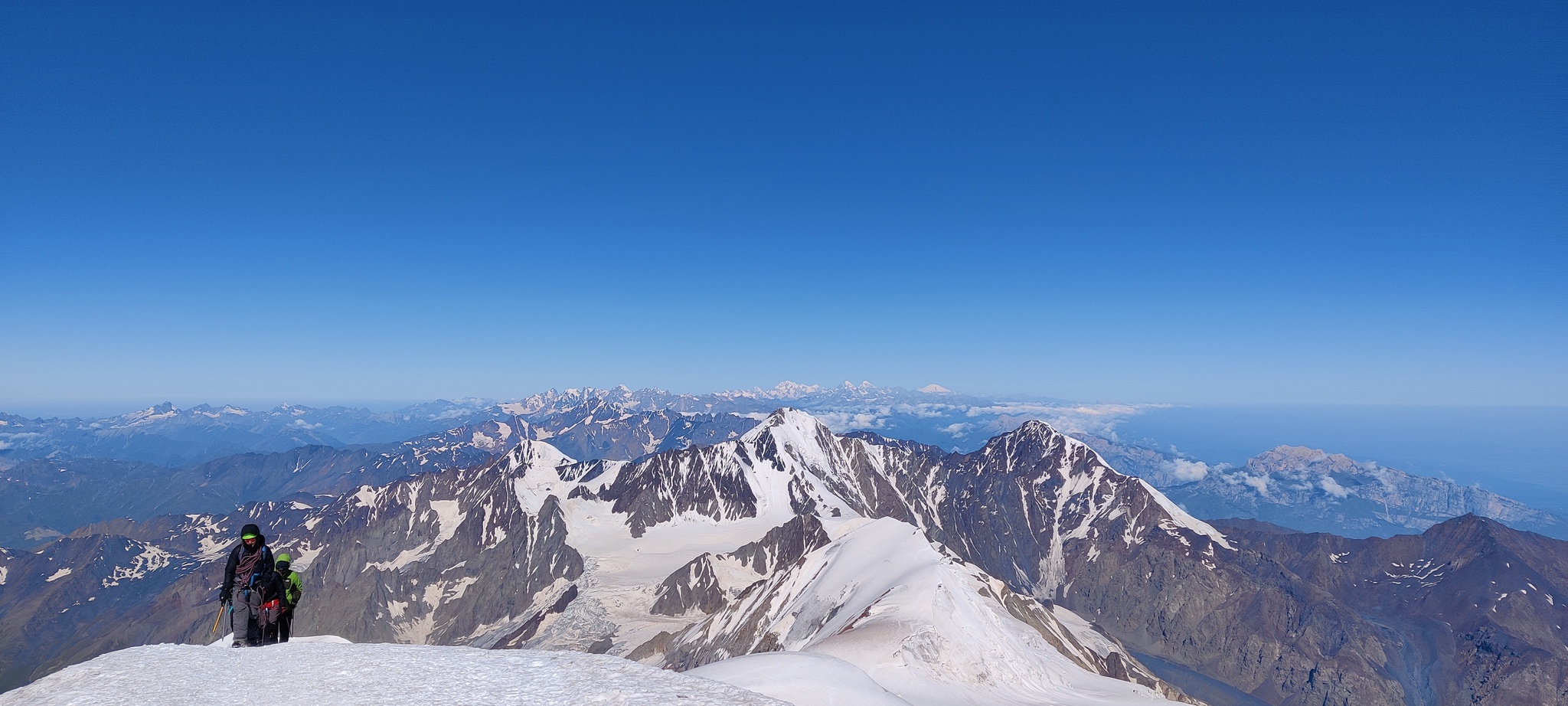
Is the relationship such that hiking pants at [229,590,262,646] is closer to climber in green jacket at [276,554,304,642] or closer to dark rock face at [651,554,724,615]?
climber in green jacket at [276,554,304,642]

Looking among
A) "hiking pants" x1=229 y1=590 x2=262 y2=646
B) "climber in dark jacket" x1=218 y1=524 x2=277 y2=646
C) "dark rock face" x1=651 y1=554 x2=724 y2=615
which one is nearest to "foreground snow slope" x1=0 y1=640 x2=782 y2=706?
"hiking pants" x1=229 y1=590 x2=262 y2=646

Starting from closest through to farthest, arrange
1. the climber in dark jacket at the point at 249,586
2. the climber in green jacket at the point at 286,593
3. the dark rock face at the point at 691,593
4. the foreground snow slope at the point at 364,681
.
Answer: the foreground snow slope at the point at 364,681 → the climber in dark jacket at the point at 249,586 → the climber in green jacket at the point at 286,593 → the dark rock face at the point at 691,593

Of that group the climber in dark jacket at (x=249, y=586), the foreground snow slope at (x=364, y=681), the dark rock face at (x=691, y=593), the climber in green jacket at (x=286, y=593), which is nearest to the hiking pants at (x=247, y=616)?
the climber in dark jacket at (x=249, y=586)

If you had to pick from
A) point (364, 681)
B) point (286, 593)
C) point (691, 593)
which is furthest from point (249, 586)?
point (691, 593)

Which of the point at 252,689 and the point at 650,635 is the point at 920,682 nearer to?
the point at 252,689

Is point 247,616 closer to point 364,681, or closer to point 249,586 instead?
point 249,586

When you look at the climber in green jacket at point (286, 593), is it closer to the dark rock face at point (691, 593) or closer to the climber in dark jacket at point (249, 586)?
the climber in dark jacket at point (249, 586)
